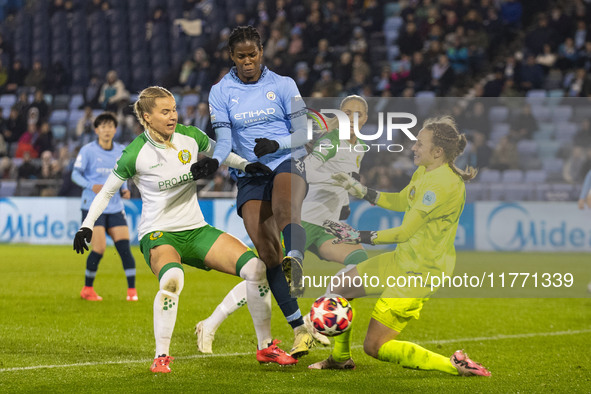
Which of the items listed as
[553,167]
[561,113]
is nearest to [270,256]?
[553,167]

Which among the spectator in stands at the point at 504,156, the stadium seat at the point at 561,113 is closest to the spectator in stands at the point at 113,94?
the stadium seat at the point at 561,113

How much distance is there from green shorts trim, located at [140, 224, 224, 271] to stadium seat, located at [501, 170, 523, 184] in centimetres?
504

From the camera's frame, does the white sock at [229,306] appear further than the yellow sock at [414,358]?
Yes

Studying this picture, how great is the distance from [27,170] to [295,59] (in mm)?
6220

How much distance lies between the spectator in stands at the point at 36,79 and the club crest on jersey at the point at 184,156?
715 inches

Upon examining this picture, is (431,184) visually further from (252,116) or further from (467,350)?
(467,350)

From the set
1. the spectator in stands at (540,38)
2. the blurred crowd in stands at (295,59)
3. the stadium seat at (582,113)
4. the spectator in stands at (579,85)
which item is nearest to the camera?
the stadium seat at (582,113)

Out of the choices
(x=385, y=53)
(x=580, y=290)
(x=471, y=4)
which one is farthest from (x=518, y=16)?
(x=580, y=290)

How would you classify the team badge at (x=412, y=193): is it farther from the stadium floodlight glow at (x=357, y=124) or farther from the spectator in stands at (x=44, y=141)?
the spectator in stands at (x=44, y=141)

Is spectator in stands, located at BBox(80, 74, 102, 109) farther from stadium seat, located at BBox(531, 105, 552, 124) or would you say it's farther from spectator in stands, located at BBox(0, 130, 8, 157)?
stadium seat, located at BBox(531, 105, 552, 124)

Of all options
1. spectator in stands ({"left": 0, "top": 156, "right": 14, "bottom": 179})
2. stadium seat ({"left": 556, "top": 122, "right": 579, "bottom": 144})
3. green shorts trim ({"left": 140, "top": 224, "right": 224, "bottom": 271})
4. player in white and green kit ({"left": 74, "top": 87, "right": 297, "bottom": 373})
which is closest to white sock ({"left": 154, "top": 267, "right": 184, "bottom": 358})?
player in white and green kit ({"left": 74, "top": 87, "right": 297, "bottom": 373})

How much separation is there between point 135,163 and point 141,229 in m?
0.47

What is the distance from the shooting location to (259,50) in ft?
21.0

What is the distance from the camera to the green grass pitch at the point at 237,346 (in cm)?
563
